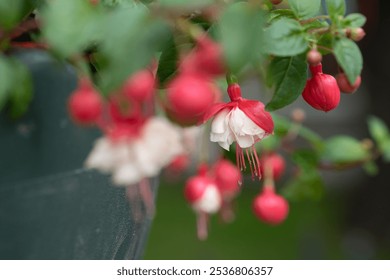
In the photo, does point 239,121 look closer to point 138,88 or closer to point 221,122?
point 221,122

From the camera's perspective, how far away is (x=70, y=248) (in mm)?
551

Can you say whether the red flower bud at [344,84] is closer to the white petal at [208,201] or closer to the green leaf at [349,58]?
the green leaf at [349,58]

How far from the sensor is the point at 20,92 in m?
0.50

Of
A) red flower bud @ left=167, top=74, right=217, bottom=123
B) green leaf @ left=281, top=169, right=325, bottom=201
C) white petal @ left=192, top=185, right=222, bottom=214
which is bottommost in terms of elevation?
green leaf @ left=281, top=169, right=325, bottom=201

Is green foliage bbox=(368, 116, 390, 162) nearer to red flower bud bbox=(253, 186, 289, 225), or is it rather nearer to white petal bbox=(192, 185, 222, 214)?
red flower bud bbox=(253, 186, 289, 225)

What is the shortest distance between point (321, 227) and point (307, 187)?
5.71ft

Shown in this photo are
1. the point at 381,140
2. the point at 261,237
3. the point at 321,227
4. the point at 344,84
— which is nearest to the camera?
the point at 344,84

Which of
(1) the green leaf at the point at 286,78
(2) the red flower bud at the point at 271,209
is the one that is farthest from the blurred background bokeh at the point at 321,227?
(1) the green leaf at the point at 286,78

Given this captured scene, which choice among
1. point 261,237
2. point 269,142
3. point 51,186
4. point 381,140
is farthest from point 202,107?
point 261,237

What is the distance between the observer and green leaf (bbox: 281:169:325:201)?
3.42 ft

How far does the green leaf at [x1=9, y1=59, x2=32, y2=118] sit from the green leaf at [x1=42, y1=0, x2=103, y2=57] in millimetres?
136

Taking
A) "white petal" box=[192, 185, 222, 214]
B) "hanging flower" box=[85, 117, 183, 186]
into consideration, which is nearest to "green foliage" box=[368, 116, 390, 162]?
"white petal" box=[192, 185, 222, 214]
